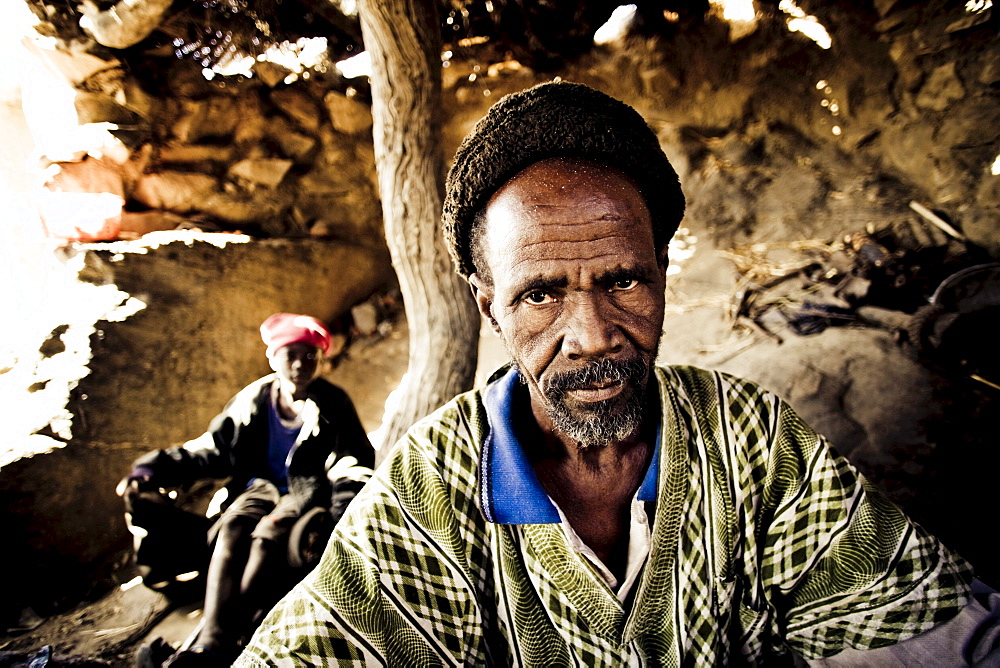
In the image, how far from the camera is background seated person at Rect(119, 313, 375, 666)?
253 cm

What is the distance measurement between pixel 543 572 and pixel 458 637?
0.86 ft

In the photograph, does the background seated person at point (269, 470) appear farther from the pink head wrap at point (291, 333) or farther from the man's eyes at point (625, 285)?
the man's eyes at point (625, 285)

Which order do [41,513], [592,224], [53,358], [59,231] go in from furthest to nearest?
[59,231] → [53,358] → [41,513] → [592,224]

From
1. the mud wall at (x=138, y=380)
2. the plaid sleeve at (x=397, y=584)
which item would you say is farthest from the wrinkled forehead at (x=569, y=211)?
the mud wall at (x=138, y=380)

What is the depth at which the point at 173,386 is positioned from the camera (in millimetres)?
3971

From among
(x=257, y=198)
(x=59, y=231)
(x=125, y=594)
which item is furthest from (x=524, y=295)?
(x=257, y=198)

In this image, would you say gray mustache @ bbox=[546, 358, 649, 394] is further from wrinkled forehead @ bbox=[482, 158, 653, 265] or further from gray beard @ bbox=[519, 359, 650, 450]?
wrinkled forehead @ bbox=[482, 158, 653, 265]

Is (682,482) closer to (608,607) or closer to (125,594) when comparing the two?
(608,607)

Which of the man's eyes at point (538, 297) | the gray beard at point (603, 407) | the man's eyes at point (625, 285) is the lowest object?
the gray beard at point (603, 407)

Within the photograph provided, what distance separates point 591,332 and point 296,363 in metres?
2.28

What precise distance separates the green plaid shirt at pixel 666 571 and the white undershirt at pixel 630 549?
23 millimetres

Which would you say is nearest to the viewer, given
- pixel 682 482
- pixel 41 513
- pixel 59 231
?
pixel 682 482

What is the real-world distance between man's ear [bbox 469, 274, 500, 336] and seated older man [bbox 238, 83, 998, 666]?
0.06 meters

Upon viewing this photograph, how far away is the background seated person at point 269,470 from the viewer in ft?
8.31
